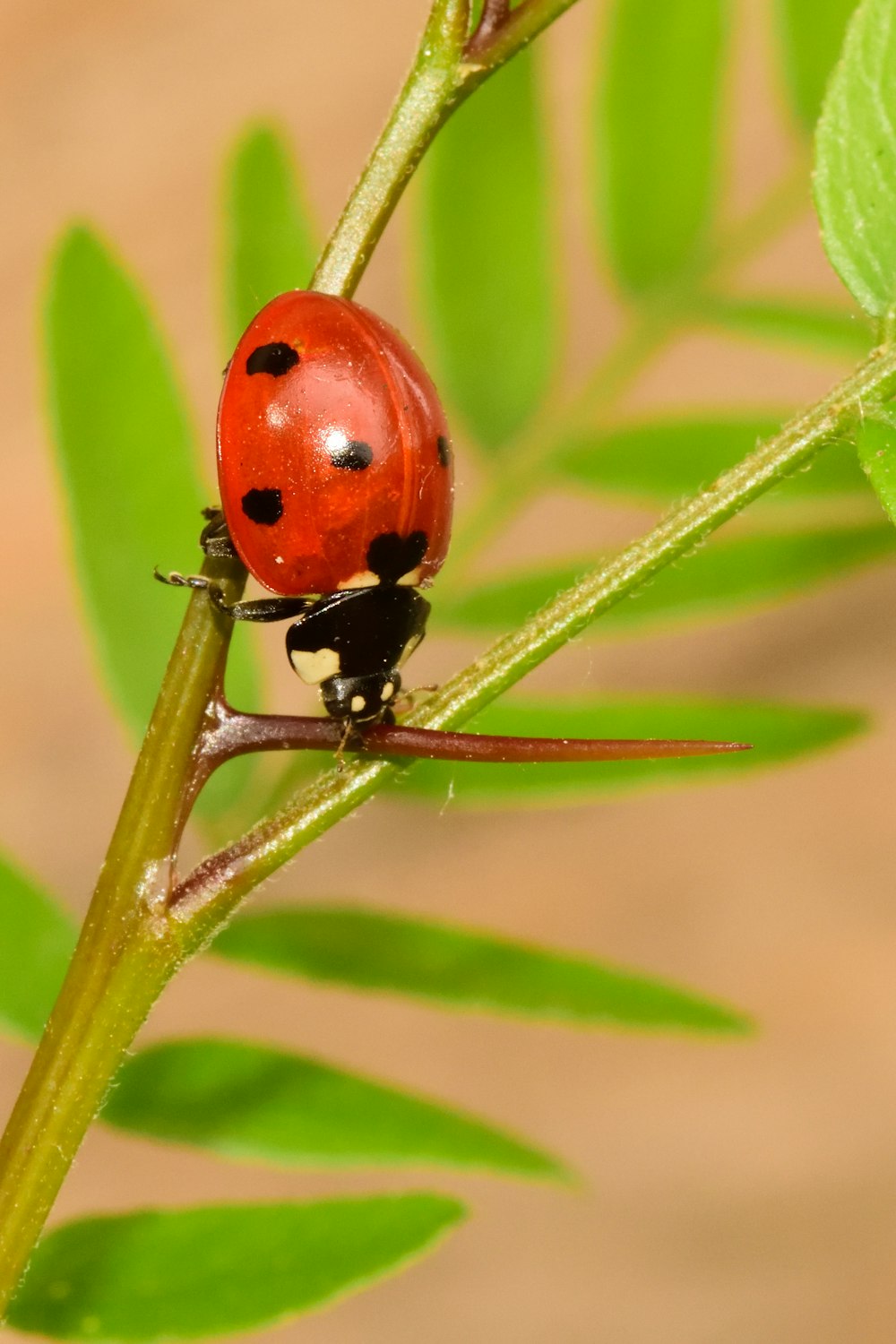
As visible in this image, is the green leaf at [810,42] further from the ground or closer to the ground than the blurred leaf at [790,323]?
further from the ground

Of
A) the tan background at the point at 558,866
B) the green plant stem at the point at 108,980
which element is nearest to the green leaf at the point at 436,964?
the green plant stem at the point at 108,980

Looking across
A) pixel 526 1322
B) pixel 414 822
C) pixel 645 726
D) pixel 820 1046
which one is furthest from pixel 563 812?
pixel 645 726

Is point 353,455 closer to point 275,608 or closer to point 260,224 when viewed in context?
point 275,608

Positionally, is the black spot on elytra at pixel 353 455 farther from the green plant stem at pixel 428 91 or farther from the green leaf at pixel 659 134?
the green leaf at pixel 659 134

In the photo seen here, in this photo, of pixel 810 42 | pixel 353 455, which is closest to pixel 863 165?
pixel 353 455

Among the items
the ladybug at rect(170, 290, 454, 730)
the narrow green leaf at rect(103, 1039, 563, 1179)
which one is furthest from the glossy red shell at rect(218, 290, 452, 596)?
the narrow green leaf at rect(103, 1039, 563, 1179)

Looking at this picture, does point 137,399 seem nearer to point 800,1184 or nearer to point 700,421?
point 700,421
